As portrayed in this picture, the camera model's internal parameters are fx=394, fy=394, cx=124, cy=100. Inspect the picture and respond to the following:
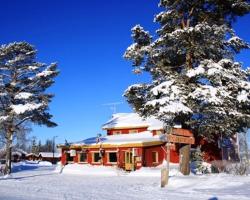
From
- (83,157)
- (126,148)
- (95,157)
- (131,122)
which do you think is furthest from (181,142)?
(131,122)

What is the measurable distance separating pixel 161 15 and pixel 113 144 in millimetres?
16680

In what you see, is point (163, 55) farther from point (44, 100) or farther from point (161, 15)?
point (44, 100)

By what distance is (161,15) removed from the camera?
90.9 ft

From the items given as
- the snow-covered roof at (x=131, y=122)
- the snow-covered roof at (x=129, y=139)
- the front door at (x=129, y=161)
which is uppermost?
the snow-covered roof at (x=131, y=122)

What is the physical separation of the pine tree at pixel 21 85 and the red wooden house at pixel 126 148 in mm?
8506

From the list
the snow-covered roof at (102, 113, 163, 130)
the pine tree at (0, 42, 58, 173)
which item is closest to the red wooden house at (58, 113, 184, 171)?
the snow-covered roof at (102, 113, 163, 130)

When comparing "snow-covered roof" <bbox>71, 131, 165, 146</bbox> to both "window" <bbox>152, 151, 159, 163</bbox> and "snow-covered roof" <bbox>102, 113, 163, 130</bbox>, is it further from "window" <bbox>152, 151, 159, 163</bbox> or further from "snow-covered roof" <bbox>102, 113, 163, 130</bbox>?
"window" <bbox>152, 151, 159, 163</bbox>

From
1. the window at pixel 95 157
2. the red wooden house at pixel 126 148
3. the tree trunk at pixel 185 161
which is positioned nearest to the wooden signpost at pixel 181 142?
the tree trunk at pixel 185 161

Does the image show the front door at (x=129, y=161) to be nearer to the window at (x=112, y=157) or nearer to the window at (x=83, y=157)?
the window at (x=112, y=157)

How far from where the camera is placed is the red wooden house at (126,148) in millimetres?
39281

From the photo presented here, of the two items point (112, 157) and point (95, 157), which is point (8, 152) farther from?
point (112, 157)

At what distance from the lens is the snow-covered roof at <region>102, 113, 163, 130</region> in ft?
147

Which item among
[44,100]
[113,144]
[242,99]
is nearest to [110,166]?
[113,144]

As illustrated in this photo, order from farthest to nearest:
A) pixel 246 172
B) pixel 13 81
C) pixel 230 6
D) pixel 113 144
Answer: pixel 113 144 → pixel 13 81 → pixel 230 6 → pixel 246 172
